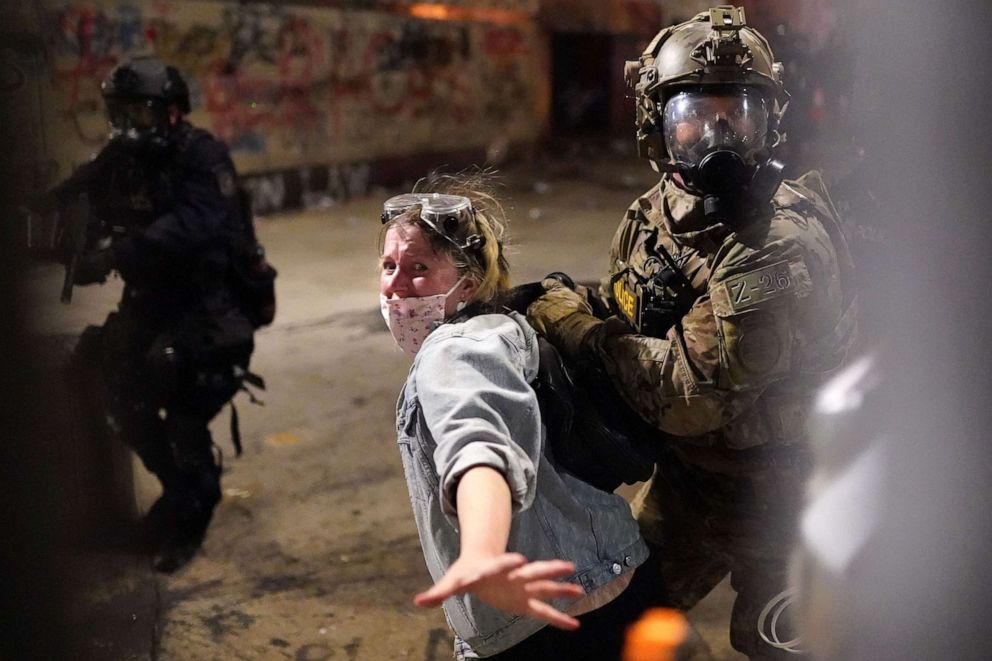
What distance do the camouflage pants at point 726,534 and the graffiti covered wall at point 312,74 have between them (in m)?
6.42

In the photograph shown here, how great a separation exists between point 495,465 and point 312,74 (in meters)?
10.00

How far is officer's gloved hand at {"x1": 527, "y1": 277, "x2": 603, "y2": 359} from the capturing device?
5.82 ft

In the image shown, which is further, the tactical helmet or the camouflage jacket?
the tactical helmet

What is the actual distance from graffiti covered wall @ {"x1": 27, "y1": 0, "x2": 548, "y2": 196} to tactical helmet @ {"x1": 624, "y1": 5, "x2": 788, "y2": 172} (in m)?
6.38

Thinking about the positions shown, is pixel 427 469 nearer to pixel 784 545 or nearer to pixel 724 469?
pixel 724 469

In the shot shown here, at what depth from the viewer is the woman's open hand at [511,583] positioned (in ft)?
3.89

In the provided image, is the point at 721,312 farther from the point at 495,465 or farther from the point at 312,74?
the point at 312,74

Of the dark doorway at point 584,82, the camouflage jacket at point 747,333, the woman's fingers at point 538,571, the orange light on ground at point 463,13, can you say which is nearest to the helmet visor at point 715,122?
the camouflage jacket at point 747,333

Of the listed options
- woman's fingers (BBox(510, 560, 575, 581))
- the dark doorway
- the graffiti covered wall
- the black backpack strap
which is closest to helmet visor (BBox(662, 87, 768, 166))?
the black backpack strap

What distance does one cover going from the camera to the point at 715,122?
1781mm

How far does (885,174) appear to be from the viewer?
1.17 m

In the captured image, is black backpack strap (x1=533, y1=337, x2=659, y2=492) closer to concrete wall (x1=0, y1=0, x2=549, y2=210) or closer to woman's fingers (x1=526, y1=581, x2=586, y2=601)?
woman's fingers (x1=526, y1=581, x2=586, y2=601)

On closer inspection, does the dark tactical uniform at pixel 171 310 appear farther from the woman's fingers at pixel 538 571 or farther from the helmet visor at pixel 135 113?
the woman's fingers at pixel 538 571

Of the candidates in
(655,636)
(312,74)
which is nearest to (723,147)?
(655,636)
